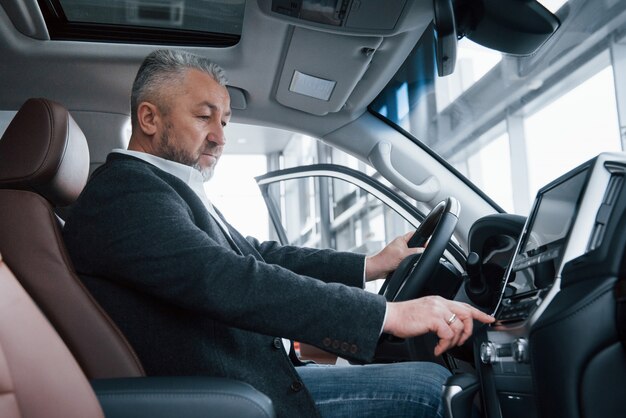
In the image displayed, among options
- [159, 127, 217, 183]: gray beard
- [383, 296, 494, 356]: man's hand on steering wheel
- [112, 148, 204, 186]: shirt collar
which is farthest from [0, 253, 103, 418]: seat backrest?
[159, 127, 217, 183]: gray beard

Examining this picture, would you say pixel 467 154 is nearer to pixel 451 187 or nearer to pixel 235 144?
pixel 451 187

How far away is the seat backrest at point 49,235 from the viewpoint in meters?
1.24

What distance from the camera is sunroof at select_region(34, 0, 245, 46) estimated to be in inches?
75.8

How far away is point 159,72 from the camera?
1.62m

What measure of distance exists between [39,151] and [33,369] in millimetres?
598

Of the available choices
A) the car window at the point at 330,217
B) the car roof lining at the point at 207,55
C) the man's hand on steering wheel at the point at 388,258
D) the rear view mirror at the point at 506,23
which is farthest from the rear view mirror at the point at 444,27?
the car window at the point at 330,217

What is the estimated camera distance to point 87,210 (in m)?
1.30

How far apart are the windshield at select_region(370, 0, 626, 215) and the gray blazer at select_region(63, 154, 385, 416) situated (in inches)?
28.3

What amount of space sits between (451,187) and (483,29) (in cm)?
62

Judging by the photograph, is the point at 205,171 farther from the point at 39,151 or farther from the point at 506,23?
the point at 506,23

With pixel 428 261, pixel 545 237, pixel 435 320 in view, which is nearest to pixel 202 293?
pixel 435 320

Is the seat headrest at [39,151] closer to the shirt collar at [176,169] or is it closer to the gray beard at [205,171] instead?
the shirt collar at [176,169]

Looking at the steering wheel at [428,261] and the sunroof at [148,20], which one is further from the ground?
the sunroof at [148,20]

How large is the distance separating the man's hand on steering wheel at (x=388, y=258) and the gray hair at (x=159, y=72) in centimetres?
58
